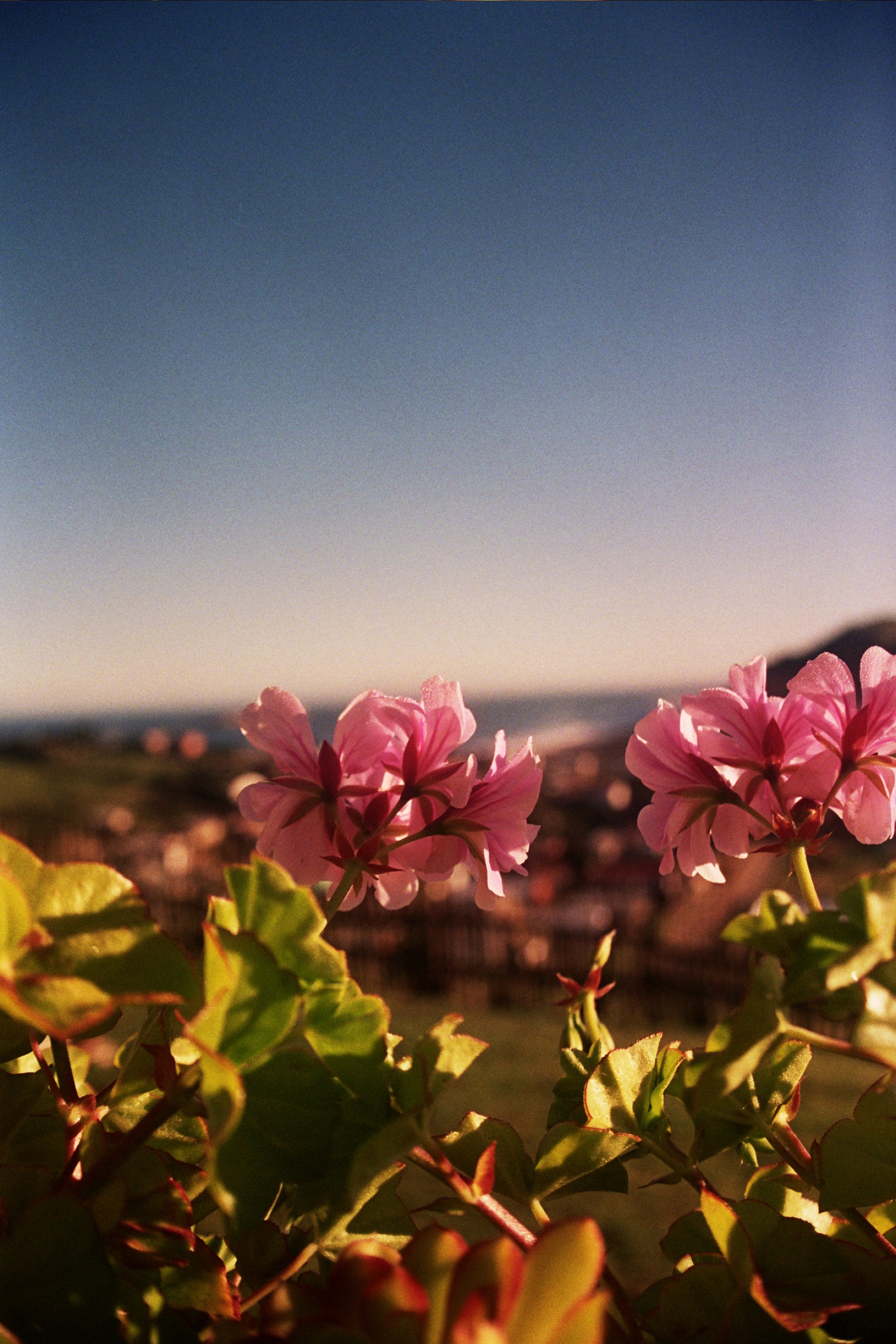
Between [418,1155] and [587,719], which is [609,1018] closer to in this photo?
[587,719]

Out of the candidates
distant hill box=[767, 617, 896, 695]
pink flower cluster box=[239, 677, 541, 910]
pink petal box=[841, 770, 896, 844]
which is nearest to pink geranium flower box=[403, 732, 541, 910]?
pink flower cluster box=[239, 677, 541, 910]

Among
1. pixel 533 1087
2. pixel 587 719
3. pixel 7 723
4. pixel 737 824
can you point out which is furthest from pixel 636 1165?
pixel 7 723

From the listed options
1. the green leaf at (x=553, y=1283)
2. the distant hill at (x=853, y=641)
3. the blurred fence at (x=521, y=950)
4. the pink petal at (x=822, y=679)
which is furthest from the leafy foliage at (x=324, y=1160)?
the blurred fence at (x=521, y=950)

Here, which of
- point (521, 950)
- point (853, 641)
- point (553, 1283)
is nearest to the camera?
point (553, 1283)

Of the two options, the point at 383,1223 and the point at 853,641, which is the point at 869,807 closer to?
the point at 383,1223

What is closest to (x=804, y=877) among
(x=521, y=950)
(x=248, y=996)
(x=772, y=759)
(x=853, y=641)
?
(x=772, y=759)

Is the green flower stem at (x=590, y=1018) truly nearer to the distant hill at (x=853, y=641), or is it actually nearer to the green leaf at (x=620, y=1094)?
the green leaf at (x=620, y=1094)
